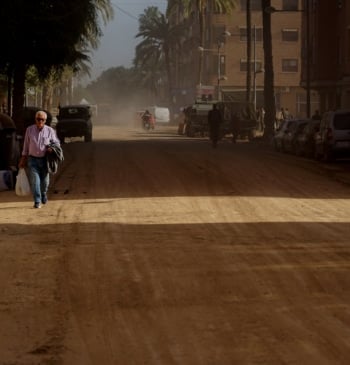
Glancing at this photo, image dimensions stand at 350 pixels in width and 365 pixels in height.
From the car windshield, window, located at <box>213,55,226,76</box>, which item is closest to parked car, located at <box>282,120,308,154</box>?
the car windshield

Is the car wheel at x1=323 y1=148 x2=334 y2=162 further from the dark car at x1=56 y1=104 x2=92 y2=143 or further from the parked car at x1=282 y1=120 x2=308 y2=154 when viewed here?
the dark car at x1=56 y1=104 x2=92 y2=143

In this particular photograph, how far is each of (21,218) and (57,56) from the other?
23.4 metres

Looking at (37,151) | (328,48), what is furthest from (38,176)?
(328,48)

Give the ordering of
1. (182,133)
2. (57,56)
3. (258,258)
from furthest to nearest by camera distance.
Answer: (182,133) < (57,56) < (258,258)

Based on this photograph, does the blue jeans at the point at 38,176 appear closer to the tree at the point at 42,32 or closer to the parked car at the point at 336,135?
the parked car at the point at 336,135

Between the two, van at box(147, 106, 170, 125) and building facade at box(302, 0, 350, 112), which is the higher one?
building facade at box(302, 0, 350, 112)

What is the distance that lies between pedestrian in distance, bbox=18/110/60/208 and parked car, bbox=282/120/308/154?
21.9 metres

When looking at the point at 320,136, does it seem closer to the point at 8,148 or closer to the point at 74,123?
the point at 8,148

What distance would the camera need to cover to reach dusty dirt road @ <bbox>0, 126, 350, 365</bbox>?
7953mm

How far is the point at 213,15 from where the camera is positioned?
10156 cm

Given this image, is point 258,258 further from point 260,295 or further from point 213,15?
point 213,15

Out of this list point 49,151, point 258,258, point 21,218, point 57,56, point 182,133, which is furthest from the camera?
point 182,133

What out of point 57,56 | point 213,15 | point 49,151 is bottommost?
point 49,151

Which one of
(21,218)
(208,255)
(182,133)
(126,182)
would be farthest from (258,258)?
(182,133)
